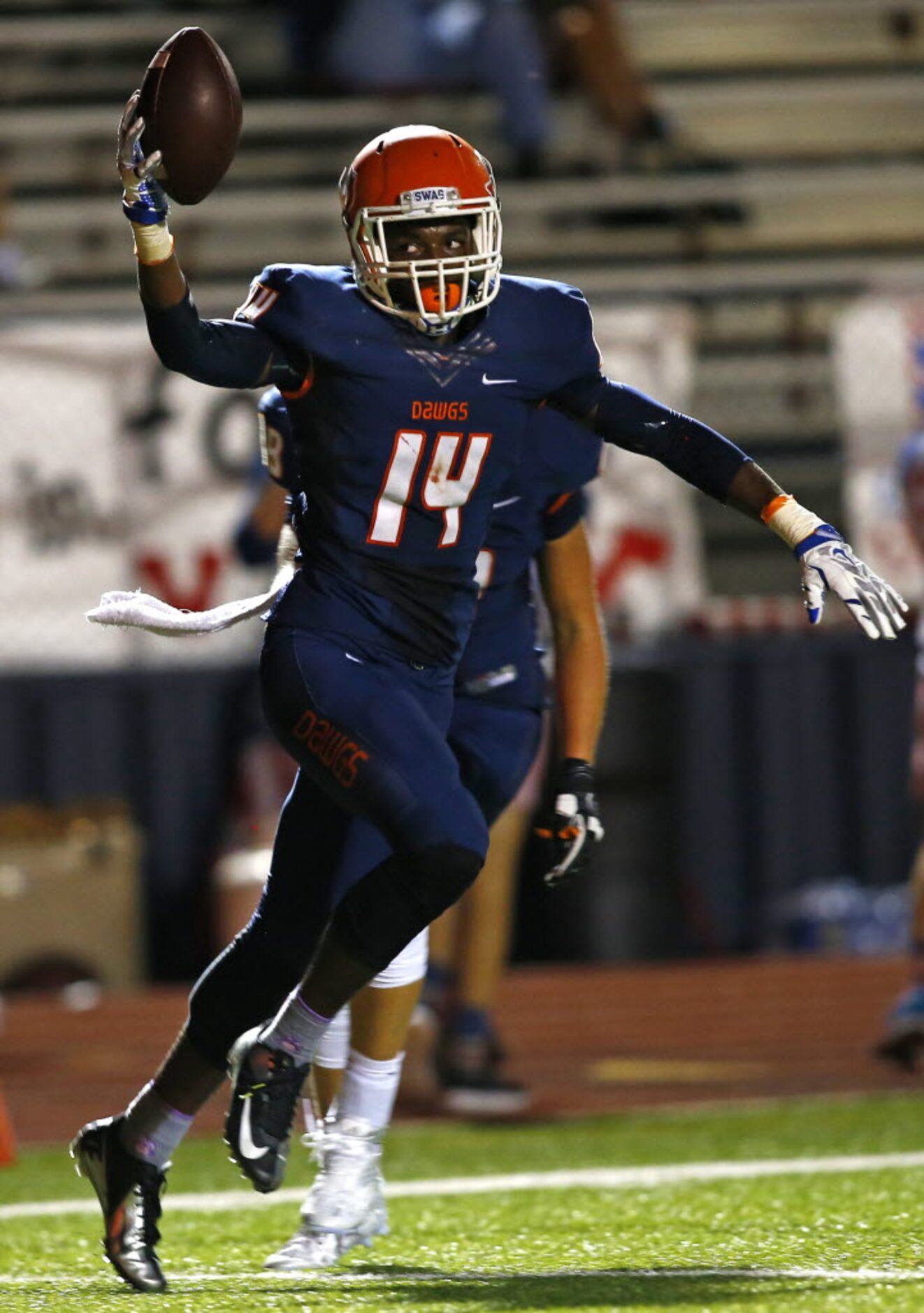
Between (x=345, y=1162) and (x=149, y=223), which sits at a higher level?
(x=149, y=223)

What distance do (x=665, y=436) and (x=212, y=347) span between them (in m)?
0.65

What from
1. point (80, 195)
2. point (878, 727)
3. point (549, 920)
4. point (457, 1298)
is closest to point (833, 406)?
point (878, 727)

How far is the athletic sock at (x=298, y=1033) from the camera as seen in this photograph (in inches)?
117

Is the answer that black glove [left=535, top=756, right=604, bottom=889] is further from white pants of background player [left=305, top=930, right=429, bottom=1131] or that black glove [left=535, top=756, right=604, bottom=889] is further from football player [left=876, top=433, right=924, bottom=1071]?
football player [left=876, top=433, right=924, bottom=1071]

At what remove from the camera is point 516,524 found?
147 inches

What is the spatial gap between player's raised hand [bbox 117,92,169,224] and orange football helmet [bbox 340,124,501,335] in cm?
27

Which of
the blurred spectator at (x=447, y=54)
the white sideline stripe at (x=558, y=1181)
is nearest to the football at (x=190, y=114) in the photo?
the white sideline stripe at (x=558, y=1181)

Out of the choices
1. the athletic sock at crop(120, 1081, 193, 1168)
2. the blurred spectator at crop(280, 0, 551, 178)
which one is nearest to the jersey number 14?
the athletic sock at crop(120, 1081, 193, 1168)

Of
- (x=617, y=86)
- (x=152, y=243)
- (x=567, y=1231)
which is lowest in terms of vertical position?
(x=567, y=1231)

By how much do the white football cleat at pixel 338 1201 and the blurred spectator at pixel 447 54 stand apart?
6.69m

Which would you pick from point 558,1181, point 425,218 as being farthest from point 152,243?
point 558,1181

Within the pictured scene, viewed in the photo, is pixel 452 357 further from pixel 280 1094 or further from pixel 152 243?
pixel 280 1094

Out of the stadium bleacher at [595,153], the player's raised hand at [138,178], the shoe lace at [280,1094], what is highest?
the stadium bleacher at [595,153]

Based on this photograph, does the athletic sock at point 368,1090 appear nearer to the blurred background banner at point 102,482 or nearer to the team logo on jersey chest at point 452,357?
the team logo on jersey chest at point 452,357
